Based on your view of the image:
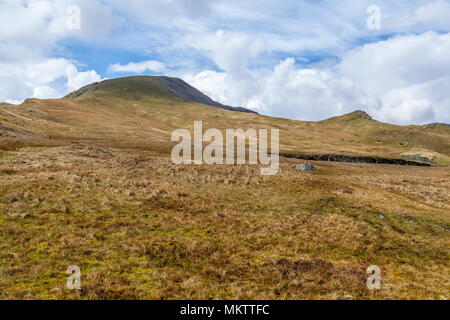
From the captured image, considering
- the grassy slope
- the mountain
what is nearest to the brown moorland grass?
the grassy slope

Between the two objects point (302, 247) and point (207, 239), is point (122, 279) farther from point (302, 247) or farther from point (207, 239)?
point (302, 247)

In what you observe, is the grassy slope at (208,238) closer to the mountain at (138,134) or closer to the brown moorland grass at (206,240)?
the brown moorland grass at (206,240)

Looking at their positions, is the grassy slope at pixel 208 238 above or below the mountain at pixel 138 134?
below

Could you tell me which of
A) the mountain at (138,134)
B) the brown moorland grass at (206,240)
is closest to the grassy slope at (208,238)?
the brown moorland grass at (206,240)

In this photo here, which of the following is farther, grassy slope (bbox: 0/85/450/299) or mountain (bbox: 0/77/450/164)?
mountain (bbox: 0/77/450/164)

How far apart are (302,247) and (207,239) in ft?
19.5

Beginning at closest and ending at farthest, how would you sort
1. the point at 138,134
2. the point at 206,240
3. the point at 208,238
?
1. the point at 206,240
2. the point at 208,238
3. the point at 138,134

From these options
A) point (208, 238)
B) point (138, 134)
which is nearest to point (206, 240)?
point (208, 238)

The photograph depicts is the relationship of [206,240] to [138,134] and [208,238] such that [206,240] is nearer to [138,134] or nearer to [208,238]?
[208,238]

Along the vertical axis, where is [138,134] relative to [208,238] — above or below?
above

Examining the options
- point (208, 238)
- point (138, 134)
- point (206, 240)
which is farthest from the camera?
point (138, 134)

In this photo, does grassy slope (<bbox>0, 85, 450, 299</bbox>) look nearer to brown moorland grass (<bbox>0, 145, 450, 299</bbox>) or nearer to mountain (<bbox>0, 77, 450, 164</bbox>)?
brown moorland grass (<bbox>0, 145, 450, 299</bbox>)
